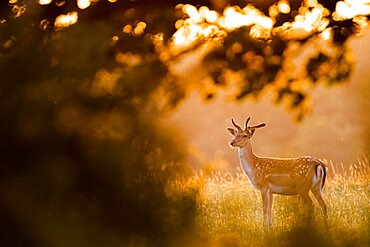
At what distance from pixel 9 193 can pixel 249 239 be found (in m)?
4.36

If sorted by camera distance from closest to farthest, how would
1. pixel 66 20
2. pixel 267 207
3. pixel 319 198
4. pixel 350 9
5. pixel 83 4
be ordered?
pixel 66 20 → pixel 83 4 → pixel 350 9 → pixel 267 207 → pixel 319 198

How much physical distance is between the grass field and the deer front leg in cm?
9

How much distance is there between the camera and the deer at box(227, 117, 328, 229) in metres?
10.7

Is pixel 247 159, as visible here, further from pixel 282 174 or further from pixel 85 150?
pixel 85 150

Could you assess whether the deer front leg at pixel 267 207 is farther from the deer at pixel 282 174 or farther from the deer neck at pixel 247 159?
the deer neck at pixel 247 159

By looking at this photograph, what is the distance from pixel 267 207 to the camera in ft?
33.9

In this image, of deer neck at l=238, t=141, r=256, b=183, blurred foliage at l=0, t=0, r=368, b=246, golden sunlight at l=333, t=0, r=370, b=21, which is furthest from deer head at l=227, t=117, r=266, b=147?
blurred foliage at l=0, t=0, r=368, b=246

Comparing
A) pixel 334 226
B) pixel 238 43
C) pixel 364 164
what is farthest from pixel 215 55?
pixel 364 164

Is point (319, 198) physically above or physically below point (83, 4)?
below

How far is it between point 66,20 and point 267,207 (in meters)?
4.38

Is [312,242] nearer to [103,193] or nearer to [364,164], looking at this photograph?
[103,193]

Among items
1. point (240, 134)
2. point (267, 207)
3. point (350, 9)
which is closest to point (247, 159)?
point (240, 134)

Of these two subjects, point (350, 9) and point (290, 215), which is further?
point (290, 215)

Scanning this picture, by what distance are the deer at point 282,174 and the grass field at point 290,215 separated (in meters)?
0.21
